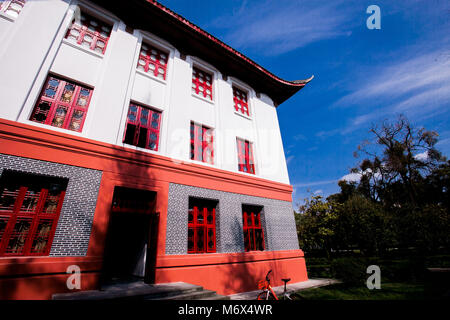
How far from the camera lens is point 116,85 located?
25.2 feet

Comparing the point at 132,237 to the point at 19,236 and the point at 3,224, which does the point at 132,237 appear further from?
the point at 3,224

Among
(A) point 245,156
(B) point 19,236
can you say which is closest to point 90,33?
(B) point 19,236

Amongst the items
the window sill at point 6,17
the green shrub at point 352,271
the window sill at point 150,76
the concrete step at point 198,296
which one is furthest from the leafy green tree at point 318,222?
the window sill at point 6,17

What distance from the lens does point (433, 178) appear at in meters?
30.2

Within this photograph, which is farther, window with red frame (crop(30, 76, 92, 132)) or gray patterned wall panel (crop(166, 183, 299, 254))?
gray patterned wall panel (crop(166, 183, 299, 254))

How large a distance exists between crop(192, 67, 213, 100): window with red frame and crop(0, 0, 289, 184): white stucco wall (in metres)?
0.34

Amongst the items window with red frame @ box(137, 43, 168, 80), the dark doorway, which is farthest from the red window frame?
window with red frame @ box(137, 43, 168, 80)

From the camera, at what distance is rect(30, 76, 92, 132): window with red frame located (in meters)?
6.46

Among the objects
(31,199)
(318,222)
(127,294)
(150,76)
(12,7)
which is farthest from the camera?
(318,222)

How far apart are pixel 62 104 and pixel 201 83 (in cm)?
620

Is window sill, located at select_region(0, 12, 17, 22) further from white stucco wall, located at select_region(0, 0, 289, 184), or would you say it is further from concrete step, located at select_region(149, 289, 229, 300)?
concrete step, located at select_region(149, 289, 229, 300)

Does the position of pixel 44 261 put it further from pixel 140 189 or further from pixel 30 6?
pixel 30 6

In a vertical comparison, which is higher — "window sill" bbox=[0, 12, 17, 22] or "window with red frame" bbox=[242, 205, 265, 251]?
"window sill" bbox=[0, 12, 17, 22]
